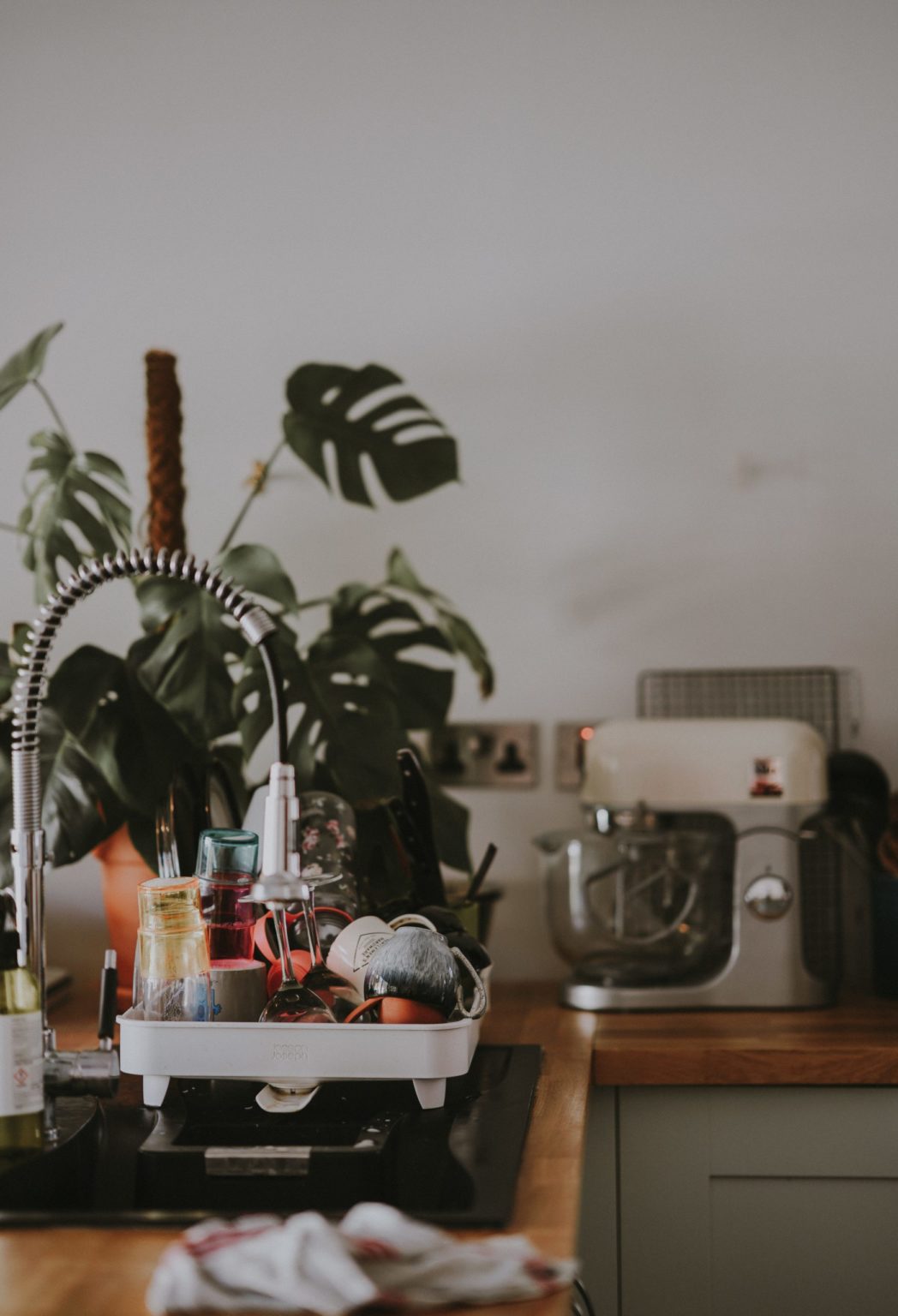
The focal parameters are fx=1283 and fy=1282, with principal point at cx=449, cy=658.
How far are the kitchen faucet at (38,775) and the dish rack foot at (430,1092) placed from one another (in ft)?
0.83

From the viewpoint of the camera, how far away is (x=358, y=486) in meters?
1.79

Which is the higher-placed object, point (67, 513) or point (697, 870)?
point (67, 513)

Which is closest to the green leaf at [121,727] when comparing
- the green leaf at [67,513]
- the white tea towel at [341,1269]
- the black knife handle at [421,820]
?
the green leaf at [67,513]

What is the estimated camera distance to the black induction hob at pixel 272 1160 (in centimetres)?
89

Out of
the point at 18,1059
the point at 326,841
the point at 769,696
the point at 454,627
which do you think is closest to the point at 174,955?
the point at 18,1059

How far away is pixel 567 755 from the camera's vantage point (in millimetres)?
2012

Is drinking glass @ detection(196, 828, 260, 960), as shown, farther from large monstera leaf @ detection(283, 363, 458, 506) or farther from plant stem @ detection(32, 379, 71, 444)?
plant stem @ detection(32, 379, 71, 444)

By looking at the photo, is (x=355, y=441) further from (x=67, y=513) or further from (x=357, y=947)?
(x=357, y=947)

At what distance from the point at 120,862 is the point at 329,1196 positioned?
85cm

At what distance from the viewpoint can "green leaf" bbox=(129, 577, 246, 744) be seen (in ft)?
5.13

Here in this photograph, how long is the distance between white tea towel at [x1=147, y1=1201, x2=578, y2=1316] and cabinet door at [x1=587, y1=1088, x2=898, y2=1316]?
2.40ft

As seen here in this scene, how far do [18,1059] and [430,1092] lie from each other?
358 millimetres

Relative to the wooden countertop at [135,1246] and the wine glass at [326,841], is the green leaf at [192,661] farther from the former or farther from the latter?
the wooden countertop at [135,1246]

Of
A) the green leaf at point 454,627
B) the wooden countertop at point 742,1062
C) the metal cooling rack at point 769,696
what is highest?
the green leaf at point 454,627
